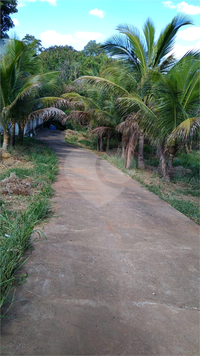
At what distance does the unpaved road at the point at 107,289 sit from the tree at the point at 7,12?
15913mm

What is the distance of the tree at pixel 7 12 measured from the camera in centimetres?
1633

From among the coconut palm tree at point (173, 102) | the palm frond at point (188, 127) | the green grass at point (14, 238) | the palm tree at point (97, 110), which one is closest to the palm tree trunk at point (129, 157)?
the coconut palm tree at point (173, 102)

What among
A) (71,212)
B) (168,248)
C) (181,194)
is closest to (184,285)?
(168,248)

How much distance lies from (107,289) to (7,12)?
61.5 feet

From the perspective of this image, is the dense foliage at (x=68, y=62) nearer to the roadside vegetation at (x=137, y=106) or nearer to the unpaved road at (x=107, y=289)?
the roadside vegetation at (x=137, y=106)

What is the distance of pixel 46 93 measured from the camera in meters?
12.9

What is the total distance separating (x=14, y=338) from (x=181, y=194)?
6311 mm

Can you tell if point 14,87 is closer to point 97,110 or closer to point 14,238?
point 97,110

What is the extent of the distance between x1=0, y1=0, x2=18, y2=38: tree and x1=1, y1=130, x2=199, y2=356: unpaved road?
15.9 m

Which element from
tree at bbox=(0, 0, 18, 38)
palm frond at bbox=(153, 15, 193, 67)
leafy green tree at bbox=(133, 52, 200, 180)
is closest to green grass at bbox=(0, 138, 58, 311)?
leafy green tree at bbox=(133, 52, 200, 180)

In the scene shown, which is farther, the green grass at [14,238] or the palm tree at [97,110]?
the palm tree at [97,110]

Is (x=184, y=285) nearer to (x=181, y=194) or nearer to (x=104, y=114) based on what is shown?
(x=181, y=194)

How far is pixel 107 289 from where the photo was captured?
8.94 feet

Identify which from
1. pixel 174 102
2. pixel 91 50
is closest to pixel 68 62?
pixel 91 50
